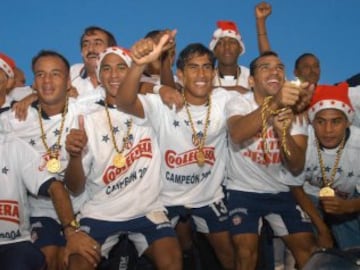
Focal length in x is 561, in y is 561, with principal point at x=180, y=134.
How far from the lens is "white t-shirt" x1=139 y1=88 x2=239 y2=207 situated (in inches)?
218

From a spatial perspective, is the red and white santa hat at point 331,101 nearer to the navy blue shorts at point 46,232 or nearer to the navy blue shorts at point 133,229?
the navy blue shorts at point 133,229

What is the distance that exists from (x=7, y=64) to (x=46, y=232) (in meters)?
1.80

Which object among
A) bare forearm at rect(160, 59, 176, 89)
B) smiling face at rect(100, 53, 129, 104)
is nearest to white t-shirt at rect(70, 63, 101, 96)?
bare forearm at rect(160, 59, 176, 89)

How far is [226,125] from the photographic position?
5.69 meters

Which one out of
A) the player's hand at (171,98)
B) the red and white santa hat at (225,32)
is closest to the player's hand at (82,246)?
the player's hand at (171,98)

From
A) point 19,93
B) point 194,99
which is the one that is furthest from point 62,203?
point 19,93

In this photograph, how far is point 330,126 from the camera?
5.84 meters

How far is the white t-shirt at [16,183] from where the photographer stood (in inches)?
188

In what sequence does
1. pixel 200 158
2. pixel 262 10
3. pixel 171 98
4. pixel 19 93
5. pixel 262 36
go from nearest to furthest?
pixel 171 98, pixel 200 158, pixel 19 93, pixel 262 36, pixel 262 10

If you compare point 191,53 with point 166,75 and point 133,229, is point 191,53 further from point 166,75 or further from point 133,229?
point 133,229

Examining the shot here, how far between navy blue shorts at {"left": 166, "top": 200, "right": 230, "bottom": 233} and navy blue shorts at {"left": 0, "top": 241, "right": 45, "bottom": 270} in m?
1.55

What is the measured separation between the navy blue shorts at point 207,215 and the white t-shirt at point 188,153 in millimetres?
59

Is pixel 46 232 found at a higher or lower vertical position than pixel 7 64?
lower

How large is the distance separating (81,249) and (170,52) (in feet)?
9.14
